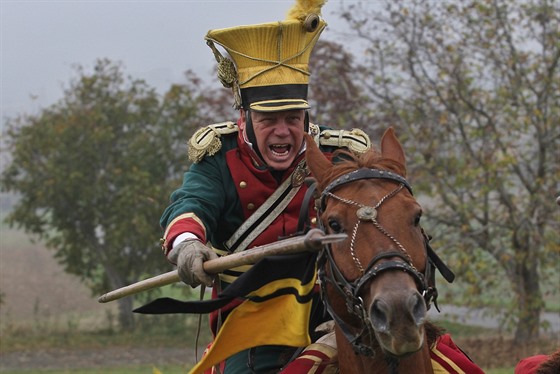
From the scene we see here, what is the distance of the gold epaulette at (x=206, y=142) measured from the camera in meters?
6.07

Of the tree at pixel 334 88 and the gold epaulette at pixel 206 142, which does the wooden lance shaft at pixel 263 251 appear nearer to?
the gold epaulette at pixel 206 142

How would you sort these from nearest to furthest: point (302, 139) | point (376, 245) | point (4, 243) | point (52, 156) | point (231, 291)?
point (376, 245) → point (231, 291) → point (302, 139) → point (52, 156) → point (4, 243)

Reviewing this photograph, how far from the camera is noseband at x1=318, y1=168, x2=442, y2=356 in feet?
14.3

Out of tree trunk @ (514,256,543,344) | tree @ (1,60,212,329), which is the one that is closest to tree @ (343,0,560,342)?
tree trunk @ (514,256,543,344)

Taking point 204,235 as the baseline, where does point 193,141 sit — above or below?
above

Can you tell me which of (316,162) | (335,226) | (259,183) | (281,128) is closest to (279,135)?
(281,128)

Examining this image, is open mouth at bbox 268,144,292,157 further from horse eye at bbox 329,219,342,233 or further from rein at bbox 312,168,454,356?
horse eye at bbox 329,219,342,233

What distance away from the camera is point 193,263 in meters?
4.98

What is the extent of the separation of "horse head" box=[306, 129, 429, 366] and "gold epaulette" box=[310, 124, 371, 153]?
3.10ft

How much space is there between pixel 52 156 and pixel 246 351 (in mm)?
17617

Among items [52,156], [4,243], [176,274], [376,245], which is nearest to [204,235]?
[176,274]

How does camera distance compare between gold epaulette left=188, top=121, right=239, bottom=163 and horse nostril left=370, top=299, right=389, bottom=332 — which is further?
gold epaulette left=188, top=121, right=239, bottom=163

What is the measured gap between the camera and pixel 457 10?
1800 cm

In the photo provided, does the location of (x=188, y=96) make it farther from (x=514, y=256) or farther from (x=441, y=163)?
(x=514, y=256)
